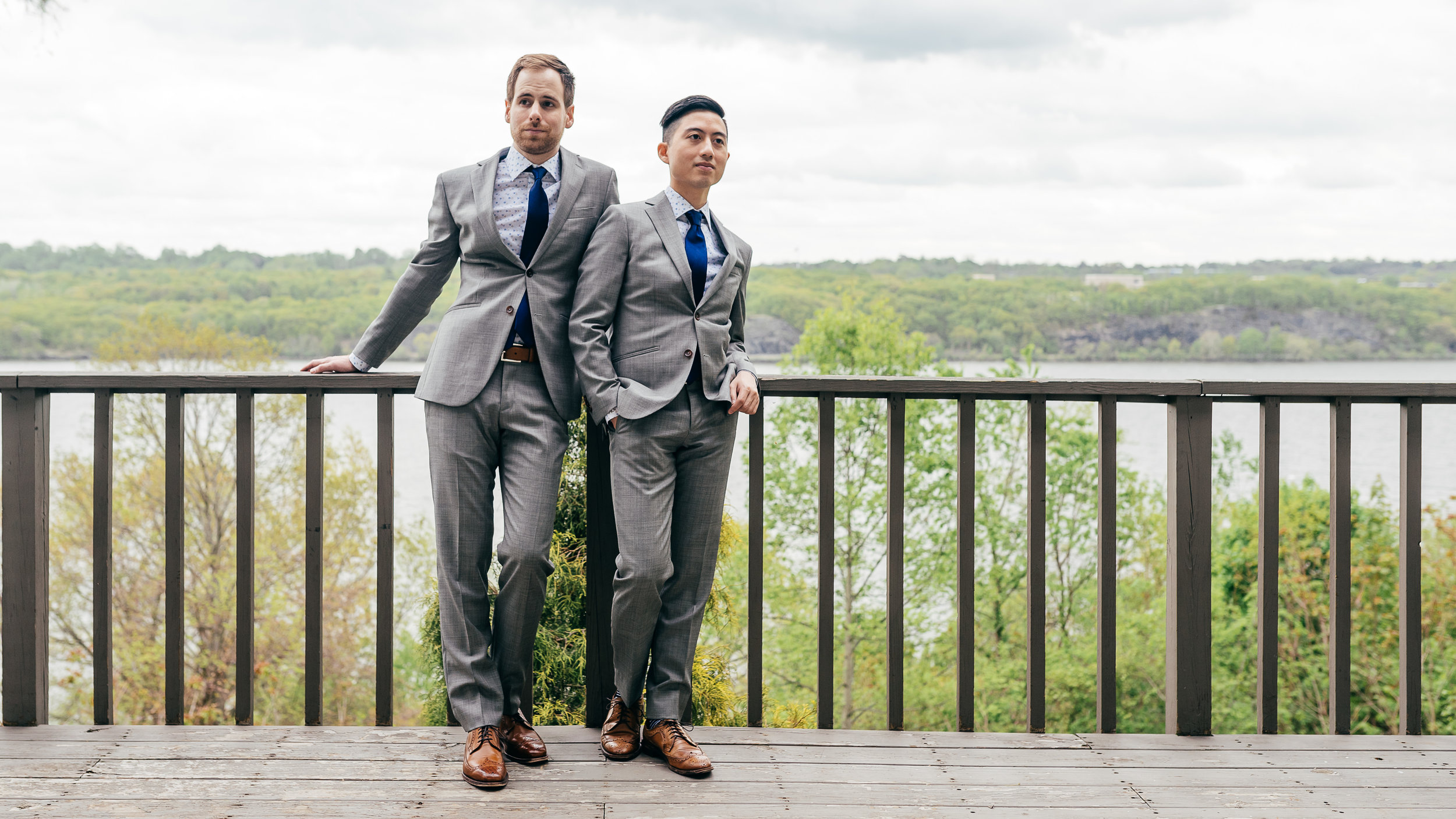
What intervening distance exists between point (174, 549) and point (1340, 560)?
118 inches

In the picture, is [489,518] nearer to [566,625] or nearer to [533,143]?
[533,143]

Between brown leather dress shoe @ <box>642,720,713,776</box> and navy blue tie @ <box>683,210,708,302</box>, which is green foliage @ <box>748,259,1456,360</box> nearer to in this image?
navy blue tie @ <box>683,210,708,302</box>

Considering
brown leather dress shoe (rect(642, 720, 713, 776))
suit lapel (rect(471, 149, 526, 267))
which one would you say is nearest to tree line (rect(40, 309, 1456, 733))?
brown leather dress shoe (rect(642, 720, 713, 776))

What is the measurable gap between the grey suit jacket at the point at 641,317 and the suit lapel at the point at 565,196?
8 cm

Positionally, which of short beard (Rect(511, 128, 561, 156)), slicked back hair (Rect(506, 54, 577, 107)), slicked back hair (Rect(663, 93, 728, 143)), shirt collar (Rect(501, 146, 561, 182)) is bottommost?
shirt collar (Rect(501, 146, 561, 182))

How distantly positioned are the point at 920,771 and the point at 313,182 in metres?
19.7

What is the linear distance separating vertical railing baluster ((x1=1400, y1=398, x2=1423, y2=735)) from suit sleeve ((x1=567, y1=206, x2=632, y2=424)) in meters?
2.05

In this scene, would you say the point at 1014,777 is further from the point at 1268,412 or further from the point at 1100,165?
the point at 1100,165

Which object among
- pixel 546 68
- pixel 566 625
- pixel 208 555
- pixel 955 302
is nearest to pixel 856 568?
pixel 955 302

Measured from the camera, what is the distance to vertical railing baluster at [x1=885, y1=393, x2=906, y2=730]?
7.91ft

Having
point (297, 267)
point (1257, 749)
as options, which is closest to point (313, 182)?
point (297, 267)

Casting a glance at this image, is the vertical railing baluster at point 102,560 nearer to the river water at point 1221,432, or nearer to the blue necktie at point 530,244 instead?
the blue necktie at point 530,244

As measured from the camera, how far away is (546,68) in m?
2.07

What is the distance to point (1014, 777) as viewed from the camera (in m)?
2.13
